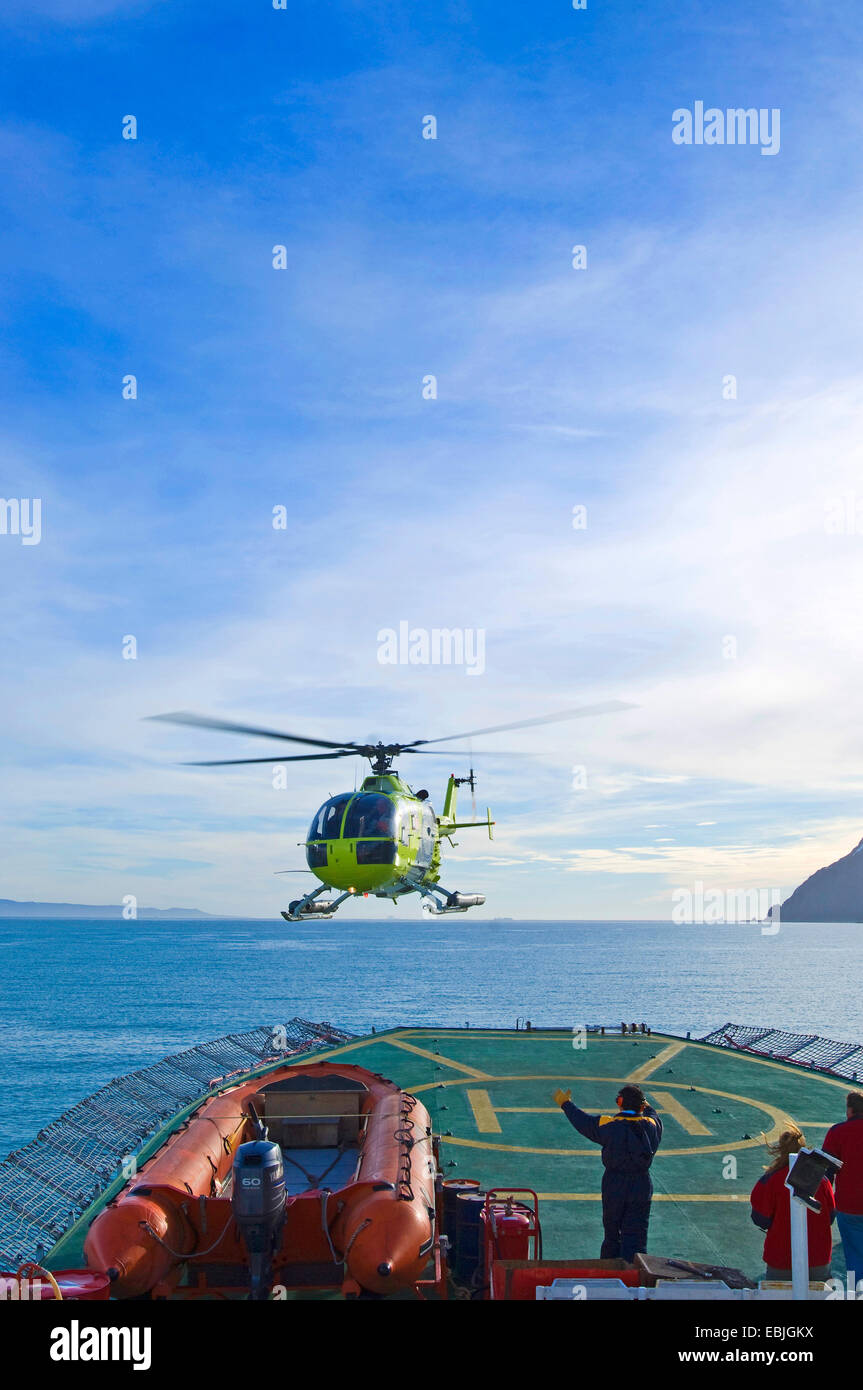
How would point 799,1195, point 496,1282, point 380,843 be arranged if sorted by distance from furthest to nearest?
1. point 380,843
2. point 496,1282
3. point 799,1195

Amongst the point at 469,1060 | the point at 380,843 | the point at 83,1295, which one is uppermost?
the point at 380,843


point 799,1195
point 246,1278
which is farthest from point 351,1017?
point 799,1195

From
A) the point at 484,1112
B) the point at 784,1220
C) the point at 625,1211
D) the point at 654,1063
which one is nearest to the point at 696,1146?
the point at 484,1112

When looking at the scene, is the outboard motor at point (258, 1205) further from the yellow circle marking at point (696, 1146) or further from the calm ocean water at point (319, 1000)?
the calm ocean water at point (319, 1000)

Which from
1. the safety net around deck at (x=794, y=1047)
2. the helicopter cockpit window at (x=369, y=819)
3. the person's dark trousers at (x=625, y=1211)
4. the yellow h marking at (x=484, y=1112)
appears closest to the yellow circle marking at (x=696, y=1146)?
the yellow h marking at (x=484, y=1112)

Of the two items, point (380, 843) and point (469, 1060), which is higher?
point (380, 843)

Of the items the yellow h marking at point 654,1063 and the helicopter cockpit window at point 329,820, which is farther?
the yellow h marking at point 654,1063
